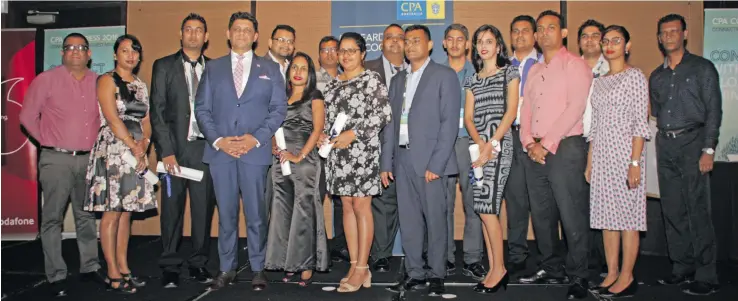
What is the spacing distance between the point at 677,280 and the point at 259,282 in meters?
3.10

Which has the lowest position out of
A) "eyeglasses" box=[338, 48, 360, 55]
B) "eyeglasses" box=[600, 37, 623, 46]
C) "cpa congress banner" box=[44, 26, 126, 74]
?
"eyeglasses" box=[338, 48, 360, 55]

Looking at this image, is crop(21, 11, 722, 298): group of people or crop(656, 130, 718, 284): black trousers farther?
crop(656, 130, 718, 284): black trousers

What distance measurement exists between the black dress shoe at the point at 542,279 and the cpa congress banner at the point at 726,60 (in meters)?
2.38

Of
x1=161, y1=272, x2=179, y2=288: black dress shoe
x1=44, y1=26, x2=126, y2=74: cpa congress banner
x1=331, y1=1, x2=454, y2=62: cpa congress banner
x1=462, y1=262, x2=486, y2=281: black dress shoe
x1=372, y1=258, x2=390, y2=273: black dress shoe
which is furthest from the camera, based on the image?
x1=44, y1=26, x2=126, y2=74: cpa congress banner

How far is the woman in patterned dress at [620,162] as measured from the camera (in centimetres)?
348

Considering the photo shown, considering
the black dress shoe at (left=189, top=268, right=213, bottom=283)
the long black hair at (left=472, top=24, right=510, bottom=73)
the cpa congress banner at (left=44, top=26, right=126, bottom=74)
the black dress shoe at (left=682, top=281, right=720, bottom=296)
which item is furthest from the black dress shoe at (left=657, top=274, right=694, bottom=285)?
the cpa congress banner at (left=44, top=26, right=126, bottom=74)

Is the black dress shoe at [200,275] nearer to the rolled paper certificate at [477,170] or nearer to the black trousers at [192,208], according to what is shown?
the black trousers at [192,208]

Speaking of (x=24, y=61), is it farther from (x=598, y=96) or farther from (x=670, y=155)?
(x=670, y=155)

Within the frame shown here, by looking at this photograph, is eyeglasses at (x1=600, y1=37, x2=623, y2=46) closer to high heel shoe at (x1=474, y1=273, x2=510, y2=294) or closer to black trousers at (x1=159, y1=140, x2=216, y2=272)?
high heel shoe at (x1=474, y1=273, x2=510, y2=294)

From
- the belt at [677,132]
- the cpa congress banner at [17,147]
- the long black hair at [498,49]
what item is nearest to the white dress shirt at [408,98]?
the long black hair at [498,49]

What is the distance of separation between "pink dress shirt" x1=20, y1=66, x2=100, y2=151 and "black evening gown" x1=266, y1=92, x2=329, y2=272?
57.7 inches

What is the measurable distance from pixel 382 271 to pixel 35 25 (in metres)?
5.09

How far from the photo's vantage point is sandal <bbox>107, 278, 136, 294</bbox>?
3.76 m

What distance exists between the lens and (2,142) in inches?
234
